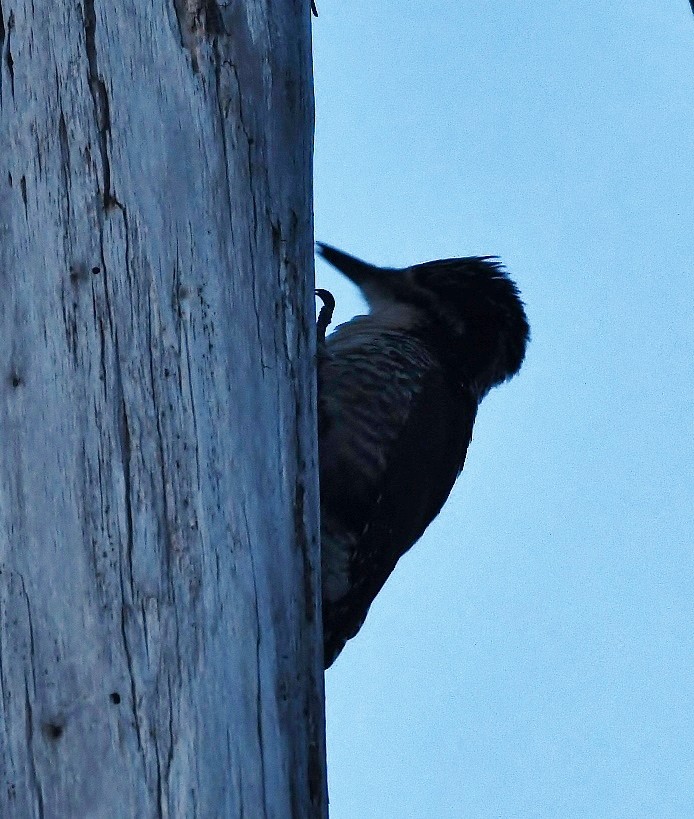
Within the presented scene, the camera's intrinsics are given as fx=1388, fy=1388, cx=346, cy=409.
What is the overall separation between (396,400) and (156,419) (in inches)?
94.8

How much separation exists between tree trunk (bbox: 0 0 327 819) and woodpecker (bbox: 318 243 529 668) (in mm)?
1713

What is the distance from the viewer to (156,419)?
262 cm

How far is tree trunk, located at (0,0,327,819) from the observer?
2.43 metres

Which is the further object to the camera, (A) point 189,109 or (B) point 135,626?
(A) point 189,109

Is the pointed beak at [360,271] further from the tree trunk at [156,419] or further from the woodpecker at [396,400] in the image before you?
the tree trunk at [156,419]

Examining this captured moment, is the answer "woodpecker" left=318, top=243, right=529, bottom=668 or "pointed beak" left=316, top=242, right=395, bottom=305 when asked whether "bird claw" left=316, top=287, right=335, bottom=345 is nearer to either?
"woodpecker" left=318, top=243, right=529, bottom=668

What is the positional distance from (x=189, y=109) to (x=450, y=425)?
8.44ft

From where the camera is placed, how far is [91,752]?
2.38 meters

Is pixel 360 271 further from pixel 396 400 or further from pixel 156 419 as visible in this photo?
pixel 156 419

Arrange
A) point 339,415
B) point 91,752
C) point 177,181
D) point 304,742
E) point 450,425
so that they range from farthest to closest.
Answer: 1. point 450,425
2. point 339,415
3. point 177,181
4. point 304,742
5. point 91,752

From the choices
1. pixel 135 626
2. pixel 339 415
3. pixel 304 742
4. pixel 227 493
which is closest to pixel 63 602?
pixel 135 626

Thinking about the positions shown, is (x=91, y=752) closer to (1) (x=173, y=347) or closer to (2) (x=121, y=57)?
(1) (x=173, y=347)

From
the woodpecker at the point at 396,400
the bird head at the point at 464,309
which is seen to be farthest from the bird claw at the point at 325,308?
the bird head at the point at 464,309

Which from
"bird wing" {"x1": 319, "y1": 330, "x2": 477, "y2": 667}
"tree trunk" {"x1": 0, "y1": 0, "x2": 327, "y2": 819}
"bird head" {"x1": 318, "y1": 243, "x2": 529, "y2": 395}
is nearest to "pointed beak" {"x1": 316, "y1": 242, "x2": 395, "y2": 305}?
"bird head" {"x1": 318, "y1": 243, "x2": 529, "y2": 395}
